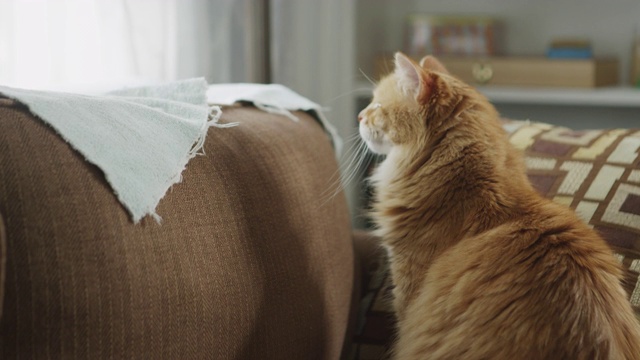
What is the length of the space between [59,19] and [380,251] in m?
0.89

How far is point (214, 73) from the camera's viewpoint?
2258mm

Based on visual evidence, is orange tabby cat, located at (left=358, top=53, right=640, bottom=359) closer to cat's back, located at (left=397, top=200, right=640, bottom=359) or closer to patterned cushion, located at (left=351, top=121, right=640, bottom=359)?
cat's back, located at (left=397, top=200, right=640, bottom=359)

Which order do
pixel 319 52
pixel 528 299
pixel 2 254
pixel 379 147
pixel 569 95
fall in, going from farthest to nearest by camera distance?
pixel 319 52 < pixel 569 95 < pixel 379 147 < pixel 528 299 < pixel 2 254

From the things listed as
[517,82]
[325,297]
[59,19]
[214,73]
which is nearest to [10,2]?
[59,19]

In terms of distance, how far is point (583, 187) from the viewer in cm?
137

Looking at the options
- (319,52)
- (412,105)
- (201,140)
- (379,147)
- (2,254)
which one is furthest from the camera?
(319,52)

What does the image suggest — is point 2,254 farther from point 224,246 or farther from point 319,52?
point 319,52

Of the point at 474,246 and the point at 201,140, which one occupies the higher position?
the point at 201,140

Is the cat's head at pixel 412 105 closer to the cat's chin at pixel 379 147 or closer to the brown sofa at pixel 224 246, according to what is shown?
the cat's chin at pixel 379 147

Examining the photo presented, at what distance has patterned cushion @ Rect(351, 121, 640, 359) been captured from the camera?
129cm

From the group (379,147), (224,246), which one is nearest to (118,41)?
(379,147)

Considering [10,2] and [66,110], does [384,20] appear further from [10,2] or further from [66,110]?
[66,110]

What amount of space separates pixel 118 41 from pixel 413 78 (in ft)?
3.15

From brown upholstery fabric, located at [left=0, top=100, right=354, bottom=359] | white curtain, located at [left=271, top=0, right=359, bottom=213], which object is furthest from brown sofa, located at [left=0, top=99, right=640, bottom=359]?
white curtain, located at [left=271, top=0, right=359, bottom=213]
